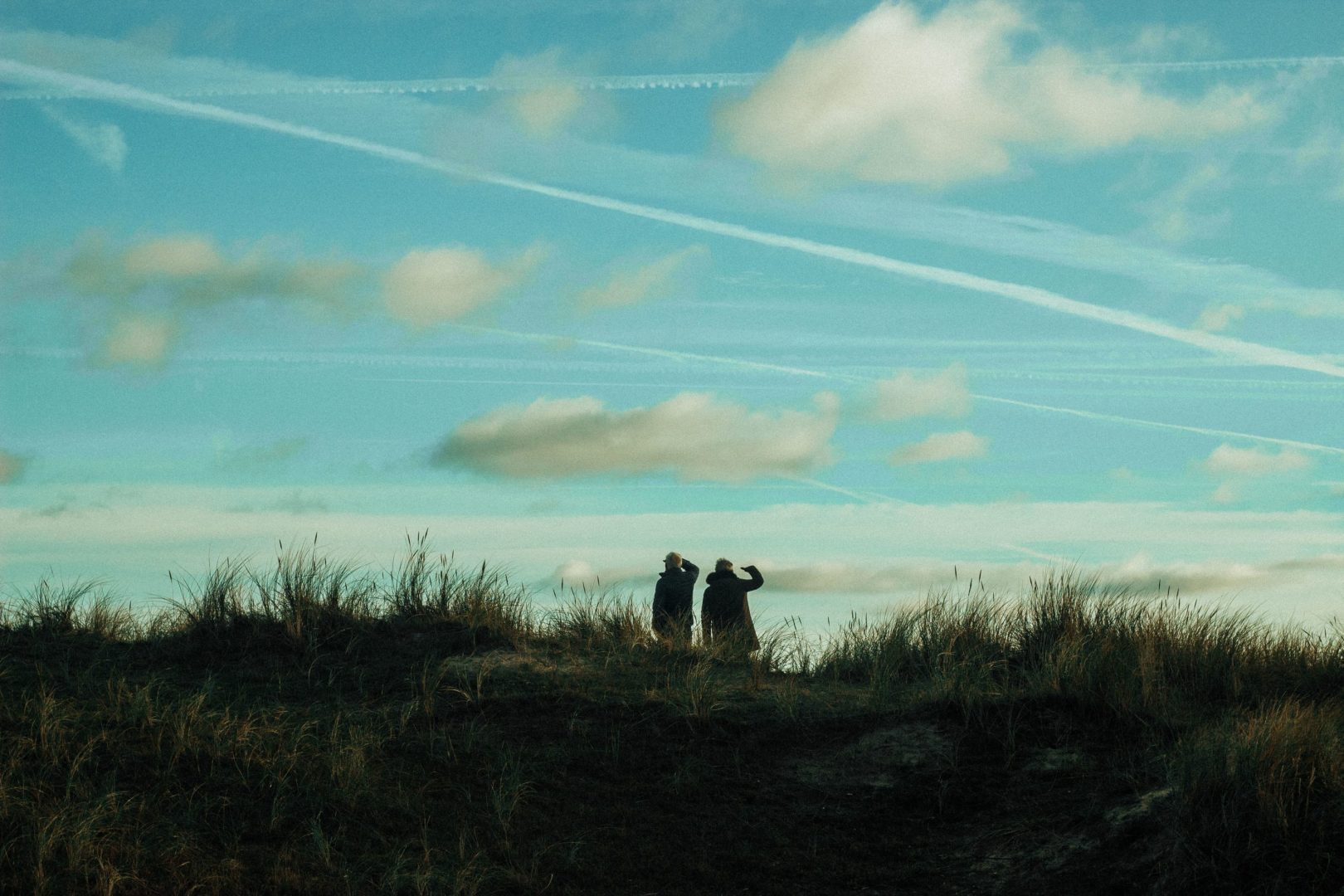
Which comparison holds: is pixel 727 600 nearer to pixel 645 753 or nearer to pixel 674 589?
pixel 674 589

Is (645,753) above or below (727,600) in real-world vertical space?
below

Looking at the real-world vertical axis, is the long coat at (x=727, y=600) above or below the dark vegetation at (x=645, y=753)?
above

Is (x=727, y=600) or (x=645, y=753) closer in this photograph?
(x=645, y=753)

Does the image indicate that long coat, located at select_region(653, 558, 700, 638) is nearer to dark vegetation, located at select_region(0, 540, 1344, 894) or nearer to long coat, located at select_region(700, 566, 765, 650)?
long coat, located at select_region(700, 566, 765, 650)

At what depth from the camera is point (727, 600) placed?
15578 millimetres

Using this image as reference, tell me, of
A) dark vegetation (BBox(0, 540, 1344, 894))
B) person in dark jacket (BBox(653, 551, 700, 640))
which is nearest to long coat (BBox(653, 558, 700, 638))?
person in dark jacket (BBox(653, 551, 700, 640))

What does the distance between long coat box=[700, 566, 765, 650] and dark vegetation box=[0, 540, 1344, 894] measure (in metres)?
2.38

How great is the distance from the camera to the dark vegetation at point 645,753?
7.39 m

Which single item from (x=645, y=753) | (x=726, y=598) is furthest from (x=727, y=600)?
(x=645, y=753)

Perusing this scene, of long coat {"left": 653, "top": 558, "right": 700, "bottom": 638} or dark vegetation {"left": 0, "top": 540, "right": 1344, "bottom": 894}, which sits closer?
dark vegetation {"left": 0, "top": 540, "right": 1344, "bottom": 894}

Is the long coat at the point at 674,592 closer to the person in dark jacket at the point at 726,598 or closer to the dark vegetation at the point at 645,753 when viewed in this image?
the person in dark jacket at the point at 726,598

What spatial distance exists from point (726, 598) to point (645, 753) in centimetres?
597

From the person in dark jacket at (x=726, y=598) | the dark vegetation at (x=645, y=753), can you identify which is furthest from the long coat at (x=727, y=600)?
the dark vegetation at (x=645, y=753)

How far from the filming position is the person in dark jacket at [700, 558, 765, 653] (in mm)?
15430
